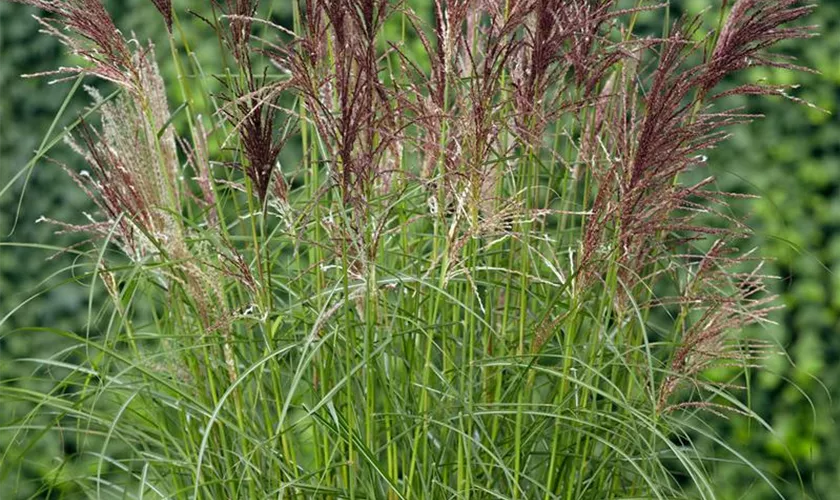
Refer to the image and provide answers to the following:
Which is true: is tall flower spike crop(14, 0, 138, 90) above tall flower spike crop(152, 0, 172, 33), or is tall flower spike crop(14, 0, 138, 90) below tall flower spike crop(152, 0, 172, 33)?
below

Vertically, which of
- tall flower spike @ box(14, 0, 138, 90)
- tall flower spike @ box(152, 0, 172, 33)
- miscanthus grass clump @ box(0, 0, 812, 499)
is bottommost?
miscanthus grass clump @ box(0, 0, 812, 499)

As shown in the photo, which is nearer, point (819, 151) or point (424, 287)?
point (424, 287)

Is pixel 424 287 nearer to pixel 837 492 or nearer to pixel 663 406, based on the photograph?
pixel 663 406

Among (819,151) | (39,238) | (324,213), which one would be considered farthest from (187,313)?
(819,151)

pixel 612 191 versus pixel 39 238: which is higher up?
pixel 612 191

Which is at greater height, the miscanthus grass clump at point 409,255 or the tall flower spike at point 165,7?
the tall flower spike at point 165,7

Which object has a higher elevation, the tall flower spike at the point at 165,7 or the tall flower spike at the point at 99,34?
the tall flower spike at the point at 165,7

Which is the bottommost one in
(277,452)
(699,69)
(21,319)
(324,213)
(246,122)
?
(21,319)

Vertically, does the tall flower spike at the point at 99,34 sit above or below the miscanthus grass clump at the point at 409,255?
above

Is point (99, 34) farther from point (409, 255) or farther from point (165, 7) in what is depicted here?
point (409, 255)

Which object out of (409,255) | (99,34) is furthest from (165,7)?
(409,255)

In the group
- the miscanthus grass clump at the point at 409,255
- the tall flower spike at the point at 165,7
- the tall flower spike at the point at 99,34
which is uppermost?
the tall flower spike at the point at 165,7

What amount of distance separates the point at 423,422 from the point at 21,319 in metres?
3.00

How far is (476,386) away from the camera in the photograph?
2.09m
